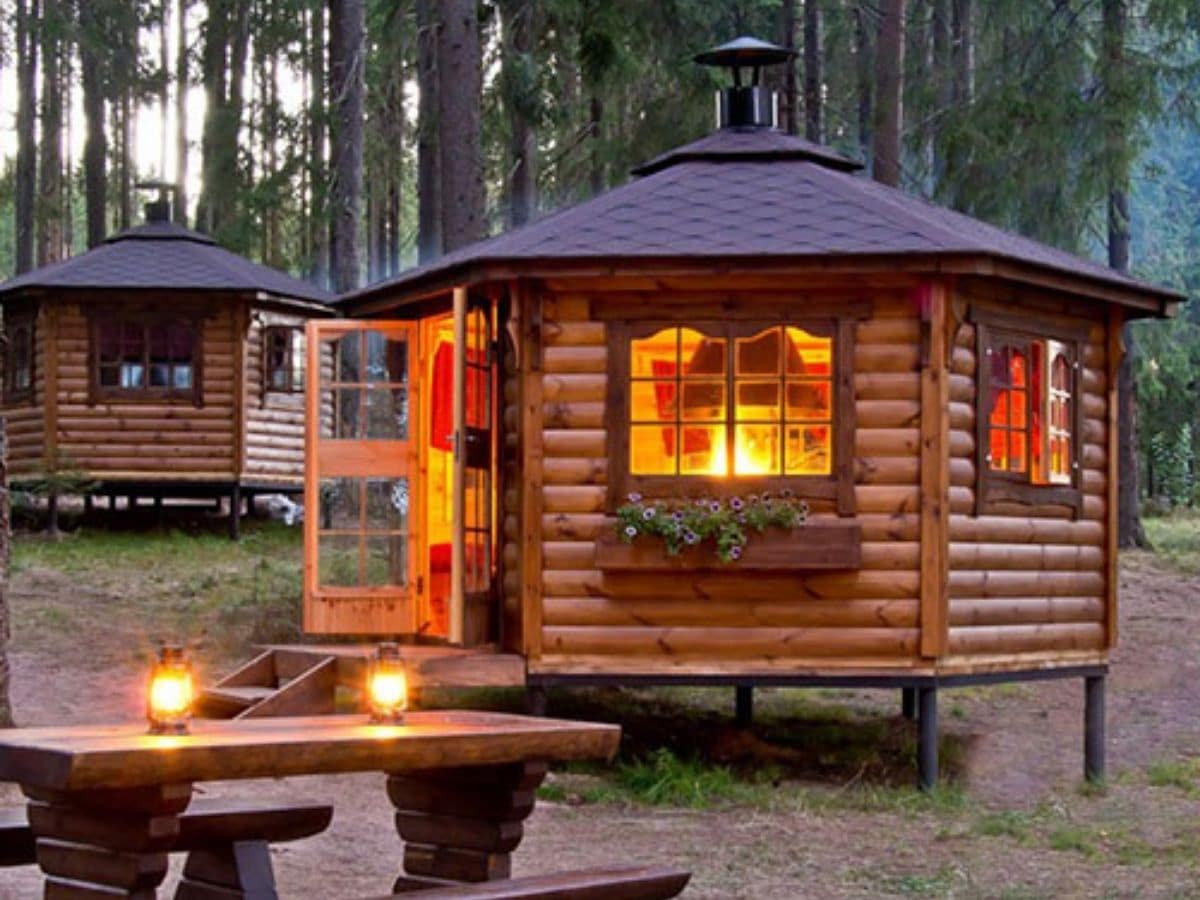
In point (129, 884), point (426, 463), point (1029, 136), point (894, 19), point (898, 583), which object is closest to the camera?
point (129, 884)

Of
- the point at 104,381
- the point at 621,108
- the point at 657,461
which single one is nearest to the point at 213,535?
the point at 104,381

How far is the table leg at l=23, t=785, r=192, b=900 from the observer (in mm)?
5441

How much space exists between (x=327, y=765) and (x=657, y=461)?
6476mm

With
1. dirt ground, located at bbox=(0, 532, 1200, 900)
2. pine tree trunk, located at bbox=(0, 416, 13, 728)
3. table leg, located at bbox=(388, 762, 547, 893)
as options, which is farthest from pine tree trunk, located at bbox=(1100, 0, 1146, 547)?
table leg, located at bbox=(388, 762, 547, 893)

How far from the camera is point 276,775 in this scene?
18.2 feet

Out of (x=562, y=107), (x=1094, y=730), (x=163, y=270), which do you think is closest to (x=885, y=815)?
(x=1094, y=730)

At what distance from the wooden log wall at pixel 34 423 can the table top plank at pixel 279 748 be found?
1777 cm

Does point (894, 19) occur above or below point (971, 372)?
above

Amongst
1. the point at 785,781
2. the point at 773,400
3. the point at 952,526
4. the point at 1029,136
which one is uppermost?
the point at 1029,136

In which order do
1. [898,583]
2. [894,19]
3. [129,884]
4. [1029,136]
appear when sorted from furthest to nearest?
1. [1029,136]
2. [894,19]
3. [898,583]
4. [129,884]

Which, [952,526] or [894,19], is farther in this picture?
[894,19]

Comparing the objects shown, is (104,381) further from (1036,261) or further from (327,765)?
(327,765)

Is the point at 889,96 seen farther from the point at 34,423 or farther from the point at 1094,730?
the point at 34,423

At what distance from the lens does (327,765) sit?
5652 millimetres
